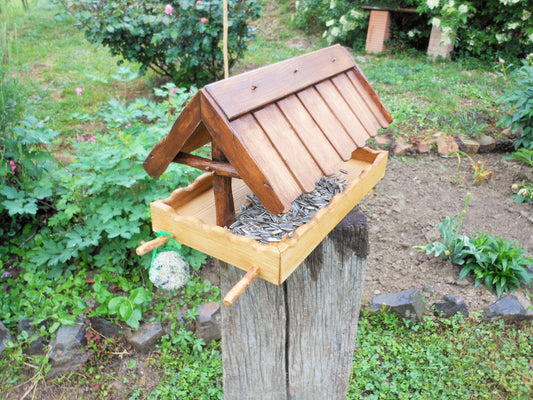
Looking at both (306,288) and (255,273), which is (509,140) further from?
(255,273)

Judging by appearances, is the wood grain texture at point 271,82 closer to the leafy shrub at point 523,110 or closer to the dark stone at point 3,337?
the dark stone at point 3,337

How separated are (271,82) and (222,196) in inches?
15.1

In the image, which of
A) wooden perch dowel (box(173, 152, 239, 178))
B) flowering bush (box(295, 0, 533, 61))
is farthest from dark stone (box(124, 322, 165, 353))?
flowering bush (box(295, 0, 533, 61))

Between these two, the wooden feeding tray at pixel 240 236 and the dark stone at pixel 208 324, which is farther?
the dark stone at pixel 208 324

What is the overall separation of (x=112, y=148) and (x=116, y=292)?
1.01 m

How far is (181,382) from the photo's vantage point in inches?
96.5

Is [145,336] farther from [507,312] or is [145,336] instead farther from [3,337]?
[507,312]

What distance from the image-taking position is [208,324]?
268cm

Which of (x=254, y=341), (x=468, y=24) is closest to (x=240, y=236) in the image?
(x=254, y=341)

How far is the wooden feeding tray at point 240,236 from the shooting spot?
1.13 m

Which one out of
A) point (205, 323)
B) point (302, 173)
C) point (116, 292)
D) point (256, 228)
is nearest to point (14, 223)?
point (116, 292)

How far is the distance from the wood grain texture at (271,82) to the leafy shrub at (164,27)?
3248 millimetres

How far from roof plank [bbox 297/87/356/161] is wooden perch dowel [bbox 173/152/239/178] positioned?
0.35m

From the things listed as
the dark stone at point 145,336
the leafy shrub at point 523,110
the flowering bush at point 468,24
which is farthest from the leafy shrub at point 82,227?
the flowering bush at point 468,24
